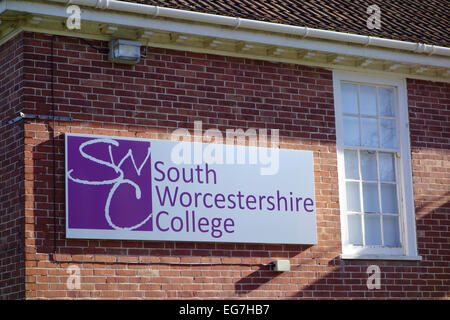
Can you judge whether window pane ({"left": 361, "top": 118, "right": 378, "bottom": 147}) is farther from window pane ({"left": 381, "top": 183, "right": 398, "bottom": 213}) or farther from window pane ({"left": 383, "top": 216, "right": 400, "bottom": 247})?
window pane ({"left": 383, "top": 216, "right": 400, "bottom": 247})

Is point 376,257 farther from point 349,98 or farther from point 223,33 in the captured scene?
point 223,33

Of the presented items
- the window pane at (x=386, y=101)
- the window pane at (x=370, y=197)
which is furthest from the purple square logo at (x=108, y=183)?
the window pane at (x=386, y=101)

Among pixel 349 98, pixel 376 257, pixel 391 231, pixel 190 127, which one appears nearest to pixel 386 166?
pixel 391 231

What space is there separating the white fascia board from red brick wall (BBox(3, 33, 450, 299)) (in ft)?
1.52

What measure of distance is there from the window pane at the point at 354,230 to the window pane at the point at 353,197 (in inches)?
4.3

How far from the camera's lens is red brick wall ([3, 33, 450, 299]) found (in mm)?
10664

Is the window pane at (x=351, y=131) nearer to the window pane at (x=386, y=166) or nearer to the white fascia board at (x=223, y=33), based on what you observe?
the window pane at (x=386, y=166)

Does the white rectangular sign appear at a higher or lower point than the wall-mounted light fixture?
lower

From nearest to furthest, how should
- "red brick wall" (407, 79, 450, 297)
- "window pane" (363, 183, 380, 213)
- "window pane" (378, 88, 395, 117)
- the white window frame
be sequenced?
the white window frame
"window pane" (363, 183, 380, 213)
"red brick wall" (407, 79, 450, 297)
"window pane" (378, 88, 395, 117)

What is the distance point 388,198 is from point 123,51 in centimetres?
430

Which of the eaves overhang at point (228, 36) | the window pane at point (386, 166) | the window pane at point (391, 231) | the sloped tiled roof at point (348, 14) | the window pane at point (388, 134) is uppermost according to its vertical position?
the sloped tiled roof at point (348, 14)

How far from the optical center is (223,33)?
11.7m

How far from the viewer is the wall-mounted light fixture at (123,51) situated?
36.8 feet

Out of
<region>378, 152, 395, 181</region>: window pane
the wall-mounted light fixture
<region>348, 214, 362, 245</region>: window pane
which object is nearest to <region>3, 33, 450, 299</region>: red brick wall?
the wall-mounted light fixture
